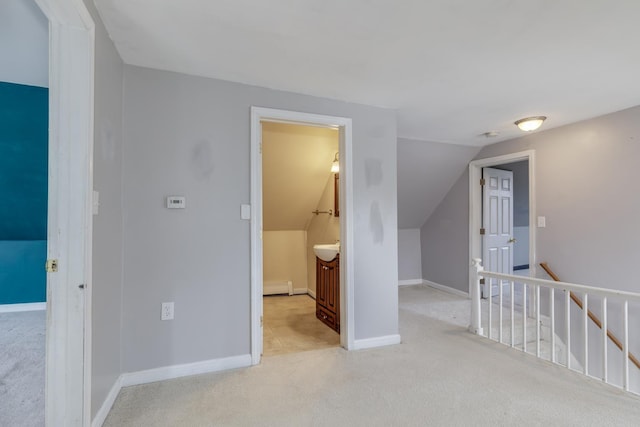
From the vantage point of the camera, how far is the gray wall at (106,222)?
65.1 inches

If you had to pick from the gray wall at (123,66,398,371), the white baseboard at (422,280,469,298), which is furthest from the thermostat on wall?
the white baseboard at (422,280,469,298)

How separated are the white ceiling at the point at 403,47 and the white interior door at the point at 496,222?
6.29 ft

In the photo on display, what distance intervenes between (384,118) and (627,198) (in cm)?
240

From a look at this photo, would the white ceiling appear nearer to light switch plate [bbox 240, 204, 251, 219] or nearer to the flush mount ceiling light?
the flush mount ceiling light

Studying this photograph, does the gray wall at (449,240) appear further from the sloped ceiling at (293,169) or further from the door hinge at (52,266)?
the door hinge at (52,266)

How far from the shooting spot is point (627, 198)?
2.98 m

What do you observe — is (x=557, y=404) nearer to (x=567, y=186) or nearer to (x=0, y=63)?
(x=567, y=186)

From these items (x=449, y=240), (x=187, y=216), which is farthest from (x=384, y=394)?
Result: (x=449, y=240)

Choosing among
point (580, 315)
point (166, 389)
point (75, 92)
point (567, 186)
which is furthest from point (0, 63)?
point (580, 315)

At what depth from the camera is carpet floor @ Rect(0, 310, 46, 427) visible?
1785mm

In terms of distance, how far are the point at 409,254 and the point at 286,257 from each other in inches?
84.8

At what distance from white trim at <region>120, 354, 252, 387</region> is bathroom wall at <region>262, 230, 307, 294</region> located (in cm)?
234

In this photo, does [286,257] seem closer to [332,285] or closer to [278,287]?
[278,287]

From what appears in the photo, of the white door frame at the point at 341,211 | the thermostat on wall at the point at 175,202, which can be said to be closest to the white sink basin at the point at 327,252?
the white door frame at the point at 341,211
